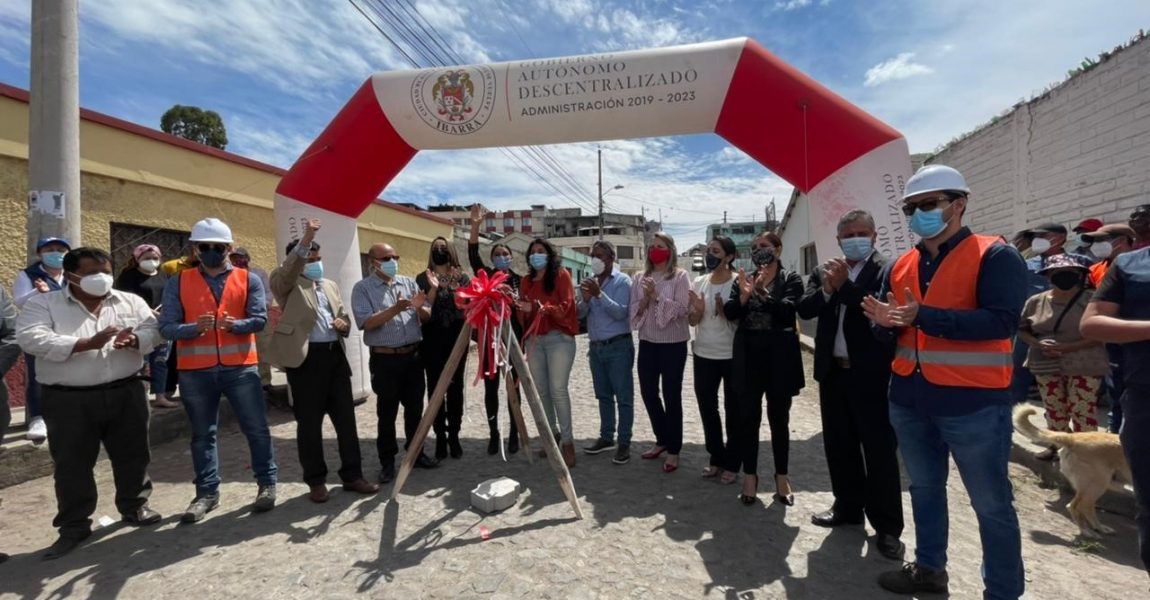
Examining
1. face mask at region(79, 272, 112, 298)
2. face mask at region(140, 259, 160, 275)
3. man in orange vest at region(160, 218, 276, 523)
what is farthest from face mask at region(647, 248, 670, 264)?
face mask at region(140, 259, 160, 275)

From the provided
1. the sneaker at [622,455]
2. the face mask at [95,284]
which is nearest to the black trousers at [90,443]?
the face mask at [95,284]

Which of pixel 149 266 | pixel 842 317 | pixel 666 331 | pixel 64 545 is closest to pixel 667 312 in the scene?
pixel 666 331

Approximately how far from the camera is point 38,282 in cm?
390

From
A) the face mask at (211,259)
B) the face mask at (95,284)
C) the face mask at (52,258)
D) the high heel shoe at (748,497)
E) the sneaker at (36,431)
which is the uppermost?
the face mask at (52,258)

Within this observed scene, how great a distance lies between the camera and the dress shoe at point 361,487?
395 centimetres

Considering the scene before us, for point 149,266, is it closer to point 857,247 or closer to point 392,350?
point 392,350

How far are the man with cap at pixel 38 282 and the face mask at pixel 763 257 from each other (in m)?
4.49

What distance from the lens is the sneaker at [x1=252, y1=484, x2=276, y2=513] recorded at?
3703 millimetres

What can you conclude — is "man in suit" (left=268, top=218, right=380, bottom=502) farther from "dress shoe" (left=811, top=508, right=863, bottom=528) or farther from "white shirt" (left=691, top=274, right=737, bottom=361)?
"dress shoe" (left=811, top=508, right=863, bottom=528)

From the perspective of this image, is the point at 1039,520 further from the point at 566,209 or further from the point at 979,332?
the point at 566,209

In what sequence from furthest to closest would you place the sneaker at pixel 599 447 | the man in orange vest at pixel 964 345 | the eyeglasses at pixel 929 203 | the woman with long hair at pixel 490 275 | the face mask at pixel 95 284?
the sneaker at pixel 599 447
the woman with long hair at pixel 490 275
the face mask at pixel 95 284
the eyeglasses at pixel 929 203
the man in orange vest at pixel 964 345

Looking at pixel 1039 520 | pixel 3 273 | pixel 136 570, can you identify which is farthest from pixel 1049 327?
pixel 3 273

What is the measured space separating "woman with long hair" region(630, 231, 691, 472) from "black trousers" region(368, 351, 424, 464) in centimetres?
182

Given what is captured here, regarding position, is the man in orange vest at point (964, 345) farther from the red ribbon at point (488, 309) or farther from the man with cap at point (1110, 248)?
the man with cap at point (1110, 248)
